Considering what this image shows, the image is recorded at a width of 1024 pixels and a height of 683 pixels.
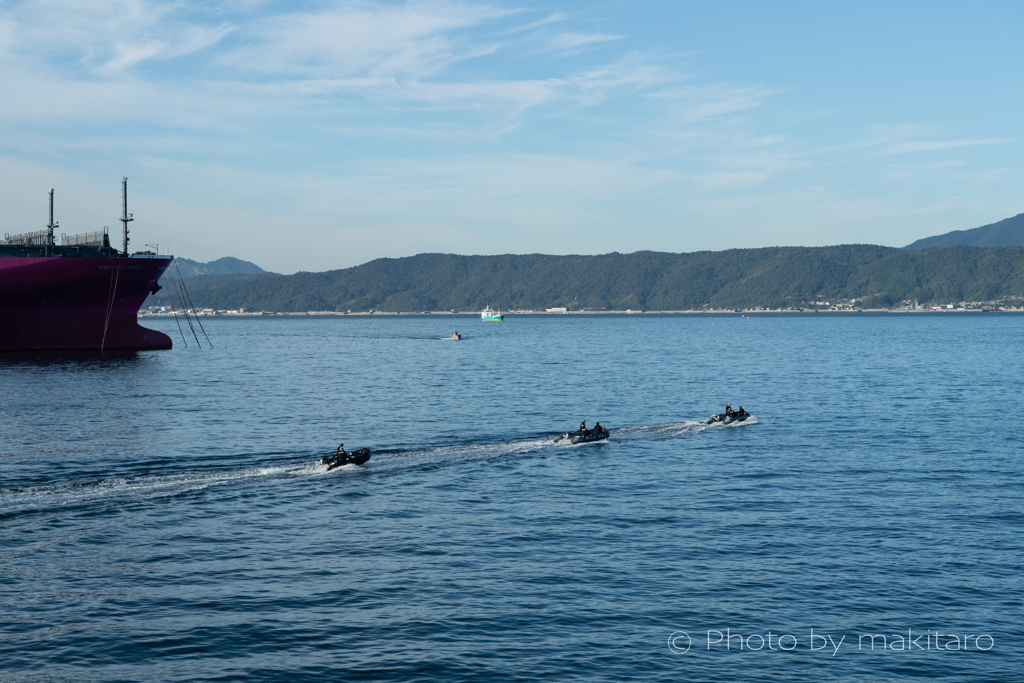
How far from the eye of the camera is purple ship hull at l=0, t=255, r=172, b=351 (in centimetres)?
10625

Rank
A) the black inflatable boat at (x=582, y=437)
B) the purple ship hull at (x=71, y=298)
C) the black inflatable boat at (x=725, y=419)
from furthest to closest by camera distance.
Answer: the purple ship hull at (x=71, y=298)
the black inflatable boat at (x=725, y=419)
the black inflatable boat at (x=582, y=437)

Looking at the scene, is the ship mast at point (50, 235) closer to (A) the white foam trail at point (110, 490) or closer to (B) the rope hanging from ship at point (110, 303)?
(B) the rope hanging from ship at point (110, 303)

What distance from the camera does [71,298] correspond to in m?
113

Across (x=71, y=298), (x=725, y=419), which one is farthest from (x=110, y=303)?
(x=725, y=419)

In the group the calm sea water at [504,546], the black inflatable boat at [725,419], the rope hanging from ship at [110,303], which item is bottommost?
the calm sea water at [504,546]

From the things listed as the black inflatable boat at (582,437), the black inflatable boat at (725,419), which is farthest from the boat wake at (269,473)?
the black inflatable boat at (725,419)

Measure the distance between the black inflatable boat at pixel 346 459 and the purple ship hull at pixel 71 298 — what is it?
8044 cm

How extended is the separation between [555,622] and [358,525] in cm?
1349

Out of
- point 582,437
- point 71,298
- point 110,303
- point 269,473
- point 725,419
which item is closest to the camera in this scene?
point 269,473

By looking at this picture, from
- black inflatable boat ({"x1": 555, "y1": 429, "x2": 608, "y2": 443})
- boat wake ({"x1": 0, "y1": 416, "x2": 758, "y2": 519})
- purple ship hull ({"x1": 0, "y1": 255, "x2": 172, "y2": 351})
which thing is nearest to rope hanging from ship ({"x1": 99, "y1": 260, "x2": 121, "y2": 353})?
purple ship hull ({"x1": 0, "y1": 255, "x2": 172, "y2": 351})

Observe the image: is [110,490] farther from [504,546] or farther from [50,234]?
[50,234]

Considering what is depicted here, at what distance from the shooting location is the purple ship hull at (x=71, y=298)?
349 feet

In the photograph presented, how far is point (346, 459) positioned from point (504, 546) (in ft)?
56.5

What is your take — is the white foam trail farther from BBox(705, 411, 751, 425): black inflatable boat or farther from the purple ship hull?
the purple ship hull
